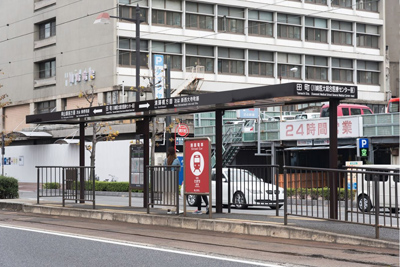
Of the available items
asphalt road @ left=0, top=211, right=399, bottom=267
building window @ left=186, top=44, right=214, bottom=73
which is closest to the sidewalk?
asphalt road @ left=0, top=211, right=399, bottom=267

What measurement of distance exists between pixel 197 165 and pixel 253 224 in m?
2.19

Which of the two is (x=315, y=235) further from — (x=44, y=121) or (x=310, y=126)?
(x=310, y=126)

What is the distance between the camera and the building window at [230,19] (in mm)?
55562

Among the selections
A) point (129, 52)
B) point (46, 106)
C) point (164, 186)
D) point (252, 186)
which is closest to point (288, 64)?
point (129, 52)

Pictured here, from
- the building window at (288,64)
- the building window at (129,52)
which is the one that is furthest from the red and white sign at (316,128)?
the building window at (288,64)

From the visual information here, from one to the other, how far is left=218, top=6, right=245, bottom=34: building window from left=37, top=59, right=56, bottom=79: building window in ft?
47.9

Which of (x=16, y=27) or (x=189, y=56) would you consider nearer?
(x=189, y=56)

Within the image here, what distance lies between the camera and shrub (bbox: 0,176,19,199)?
23.3 meters

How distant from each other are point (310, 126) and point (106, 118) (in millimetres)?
19888

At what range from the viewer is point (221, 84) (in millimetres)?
55312

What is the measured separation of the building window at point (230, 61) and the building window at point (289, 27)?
430 centimetres

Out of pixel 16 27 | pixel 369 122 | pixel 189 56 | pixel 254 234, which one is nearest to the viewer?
pixel 254 234

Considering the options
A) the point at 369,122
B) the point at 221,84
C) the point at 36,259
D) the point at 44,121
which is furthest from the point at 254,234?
the point at 221,84

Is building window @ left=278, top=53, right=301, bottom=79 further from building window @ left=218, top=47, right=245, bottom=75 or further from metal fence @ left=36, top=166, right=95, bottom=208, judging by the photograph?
metal fence @ left=36, top=166, right=95, bottom=208
